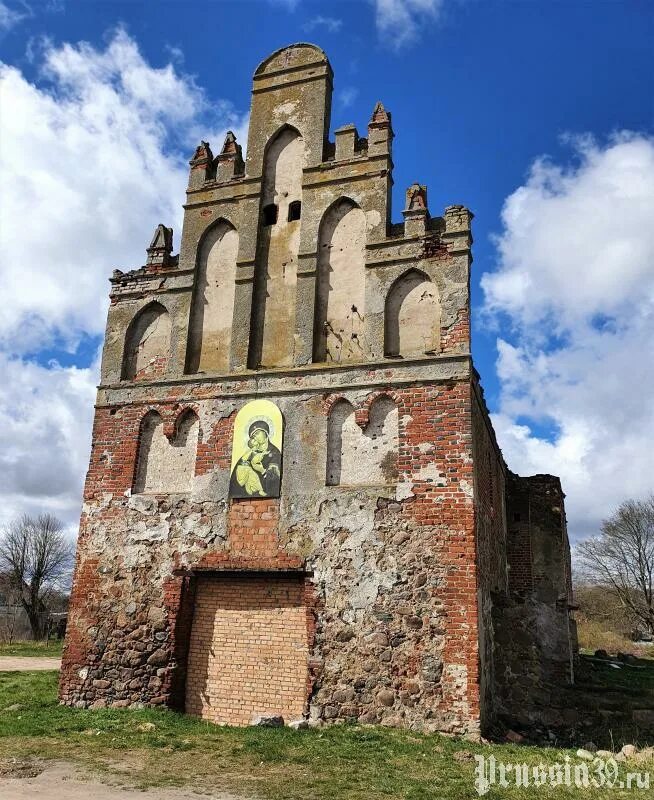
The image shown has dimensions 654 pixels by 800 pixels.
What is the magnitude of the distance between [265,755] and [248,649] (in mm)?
2229

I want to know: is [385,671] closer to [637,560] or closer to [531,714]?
[531,714]

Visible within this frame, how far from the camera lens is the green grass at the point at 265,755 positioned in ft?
21.2

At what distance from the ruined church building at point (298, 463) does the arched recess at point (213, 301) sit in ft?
0.14

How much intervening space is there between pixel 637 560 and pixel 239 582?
40009 millimetres

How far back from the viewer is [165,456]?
11211mm

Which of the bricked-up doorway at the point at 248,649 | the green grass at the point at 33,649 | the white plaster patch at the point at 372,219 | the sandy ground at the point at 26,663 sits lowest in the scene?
the green grass at the point at 33,649

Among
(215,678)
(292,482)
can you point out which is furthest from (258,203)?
(215,678)

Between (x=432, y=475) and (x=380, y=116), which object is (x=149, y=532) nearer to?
(x=432, y=475)

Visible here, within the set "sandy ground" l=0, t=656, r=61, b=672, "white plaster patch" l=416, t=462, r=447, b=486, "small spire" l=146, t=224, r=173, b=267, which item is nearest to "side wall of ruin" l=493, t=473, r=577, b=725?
"white plaster patch" l=416, t=462, r=447, b=486

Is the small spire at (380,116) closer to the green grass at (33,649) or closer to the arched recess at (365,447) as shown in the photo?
the arched recess at (365,447)

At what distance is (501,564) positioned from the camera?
13219mm

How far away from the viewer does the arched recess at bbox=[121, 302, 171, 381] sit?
1192 cm

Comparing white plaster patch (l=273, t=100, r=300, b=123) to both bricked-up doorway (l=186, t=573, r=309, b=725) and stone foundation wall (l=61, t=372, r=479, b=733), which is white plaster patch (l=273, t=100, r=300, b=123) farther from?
bricked-up doorway (l=186, t=573, r=309, b=725)

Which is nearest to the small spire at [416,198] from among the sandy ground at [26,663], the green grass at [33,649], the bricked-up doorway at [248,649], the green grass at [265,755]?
the bricked-up doorway at [248,649]
